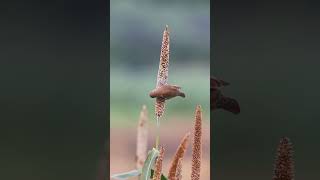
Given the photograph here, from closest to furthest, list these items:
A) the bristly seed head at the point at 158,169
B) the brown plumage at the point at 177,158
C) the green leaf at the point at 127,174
→ the brown plumage at the point at 177,158, the bristly seed head at the point at 158,169, the green leaf at the point at 127,174

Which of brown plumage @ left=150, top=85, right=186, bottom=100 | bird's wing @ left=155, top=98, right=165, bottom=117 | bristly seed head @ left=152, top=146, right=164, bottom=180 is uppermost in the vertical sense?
brown plumage @ left=150, top=85, right=186, bottom=100

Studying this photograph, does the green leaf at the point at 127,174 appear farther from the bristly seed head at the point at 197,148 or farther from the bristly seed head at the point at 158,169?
the bristly seed head at the point at 197,148

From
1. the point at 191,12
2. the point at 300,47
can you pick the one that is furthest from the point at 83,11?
the point at 300,47

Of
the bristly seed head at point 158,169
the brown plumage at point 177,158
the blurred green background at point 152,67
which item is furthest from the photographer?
the blurred green background at point 152,67

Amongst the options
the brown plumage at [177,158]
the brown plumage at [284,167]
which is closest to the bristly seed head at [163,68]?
the brown plumage at [177,158]

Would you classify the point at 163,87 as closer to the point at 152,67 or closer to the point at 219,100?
the point at 152,67

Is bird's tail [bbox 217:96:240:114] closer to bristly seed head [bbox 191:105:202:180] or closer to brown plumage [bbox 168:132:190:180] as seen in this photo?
bristly seed head [bbox 191:105:202:180]

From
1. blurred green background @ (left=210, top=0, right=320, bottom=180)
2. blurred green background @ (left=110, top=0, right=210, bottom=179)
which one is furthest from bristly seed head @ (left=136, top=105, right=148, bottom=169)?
blurred green background @ (left=210, top=0, right=320, bottom=180)
